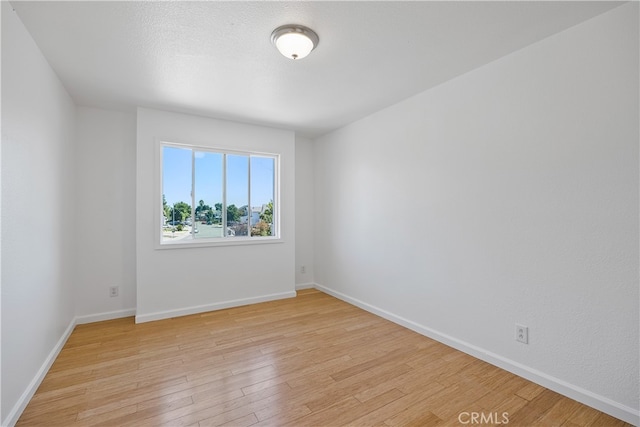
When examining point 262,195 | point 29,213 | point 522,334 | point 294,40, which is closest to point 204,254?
point 262,195

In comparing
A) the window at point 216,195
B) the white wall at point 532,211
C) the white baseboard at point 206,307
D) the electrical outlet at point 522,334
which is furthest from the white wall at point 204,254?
the electrical outlet at point 522,334

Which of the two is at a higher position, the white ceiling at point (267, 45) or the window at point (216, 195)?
the white ceiling at point (267, 45)

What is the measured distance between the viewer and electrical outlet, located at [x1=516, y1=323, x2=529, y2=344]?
2.18 m

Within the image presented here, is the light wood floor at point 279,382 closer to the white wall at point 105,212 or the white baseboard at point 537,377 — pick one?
the white baseboard at point 537,377

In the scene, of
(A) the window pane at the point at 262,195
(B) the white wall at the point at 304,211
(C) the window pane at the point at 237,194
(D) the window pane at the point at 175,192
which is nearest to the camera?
(D) the window pane at the point at 175,192

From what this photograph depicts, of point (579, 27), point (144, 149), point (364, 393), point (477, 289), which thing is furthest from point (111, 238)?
point (579, 27)

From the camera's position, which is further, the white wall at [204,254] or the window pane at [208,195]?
the window pane at [208,195]

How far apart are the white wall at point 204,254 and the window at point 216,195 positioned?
15 centimetres

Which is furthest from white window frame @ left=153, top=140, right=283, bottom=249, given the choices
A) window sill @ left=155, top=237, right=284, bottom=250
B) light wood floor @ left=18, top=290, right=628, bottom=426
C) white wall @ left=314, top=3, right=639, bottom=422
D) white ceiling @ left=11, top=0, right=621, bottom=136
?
white wall @ left=314, top=3, right=639, bottom=422

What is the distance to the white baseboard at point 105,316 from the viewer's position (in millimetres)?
3336

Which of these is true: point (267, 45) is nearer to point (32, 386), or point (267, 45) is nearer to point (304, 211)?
point (32, 386)

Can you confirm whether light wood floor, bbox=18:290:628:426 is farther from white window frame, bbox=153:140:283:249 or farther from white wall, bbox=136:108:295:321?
white window frame, bbox=153:140:283:249

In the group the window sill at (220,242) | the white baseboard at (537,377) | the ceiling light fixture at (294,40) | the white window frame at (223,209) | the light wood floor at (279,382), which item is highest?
the ceiling light fixture at (294,40)

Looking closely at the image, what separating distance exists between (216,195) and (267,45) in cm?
231
